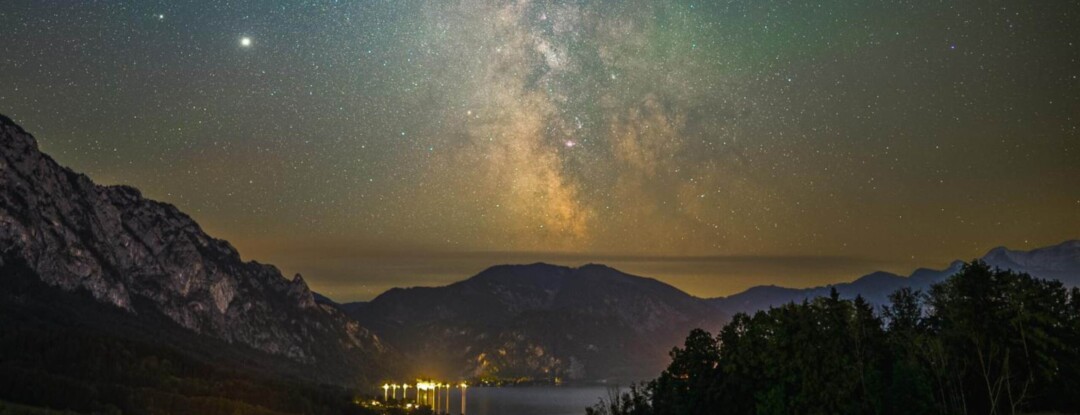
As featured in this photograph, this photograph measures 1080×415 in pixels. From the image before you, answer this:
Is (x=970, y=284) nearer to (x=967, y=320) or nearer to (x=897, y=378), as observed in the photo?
(x=967, y=320)

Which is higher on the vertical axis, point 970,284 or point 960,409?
point 970,284

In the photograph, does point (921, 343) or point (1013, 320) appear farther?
point (921, 343)

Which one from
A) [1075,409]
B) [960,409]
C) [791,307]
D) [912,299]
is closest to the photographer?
[1075,409]

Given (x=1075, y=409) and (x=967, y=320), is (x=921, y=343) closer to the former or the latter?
(x=967, y=320)

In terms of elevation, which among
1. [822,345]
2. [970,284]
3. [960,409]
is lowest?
[960,409]

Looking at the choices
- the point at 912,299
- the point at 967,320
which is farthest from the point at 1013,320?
the point at 912,299

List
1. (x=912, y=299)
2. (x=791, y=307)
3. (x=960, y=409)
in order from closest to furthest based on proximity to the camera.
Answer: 1. (x=960, y=409)
2. (x=791, y=307)
3. (x=912, y=299)
